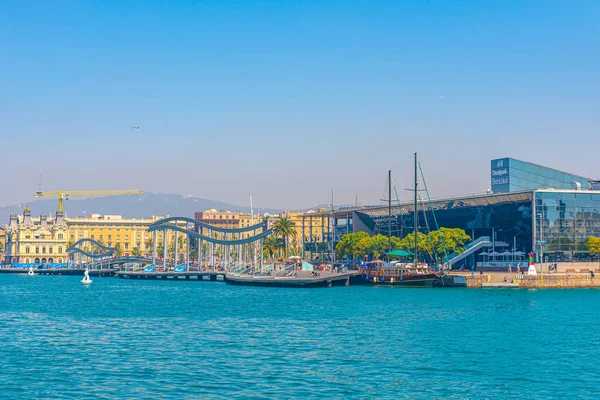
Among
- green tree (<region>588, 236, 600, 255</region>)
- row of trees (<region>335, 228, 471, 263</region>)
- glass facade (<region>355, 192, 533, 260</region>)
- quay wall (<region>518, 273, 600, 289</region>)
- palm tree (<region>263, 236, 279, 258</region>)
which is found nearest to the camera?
quay wall (<region>518, 273, 600, 289</region>)

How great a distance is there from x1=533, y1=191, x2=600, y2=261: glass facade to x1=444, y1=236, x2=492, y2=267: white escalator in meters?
11.4

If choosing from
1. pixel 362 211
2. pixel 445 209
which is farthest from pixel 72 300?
pixel 362 211

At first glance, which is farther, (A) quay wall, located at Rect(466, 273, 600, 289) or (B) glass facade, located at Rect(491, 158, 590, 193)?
(B) glass facade, located at Rect(491, 158, 590, 193)

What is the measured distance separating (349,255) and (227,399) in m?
123

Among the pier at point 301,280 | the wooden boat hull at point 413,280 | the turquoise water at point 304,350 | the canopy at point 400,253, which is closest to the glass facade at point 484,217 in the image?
the canopy at point 400,253

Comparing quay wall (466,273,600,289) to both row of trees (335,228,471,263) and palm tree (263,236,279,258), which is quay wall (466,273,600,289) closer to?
row of trees (335,228,471,263)

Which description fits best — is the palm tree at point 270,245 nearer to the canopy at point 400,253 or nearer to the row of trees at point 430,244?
the row of trees at point 430,244

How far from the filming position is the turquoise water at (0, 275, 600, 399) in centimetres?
3634

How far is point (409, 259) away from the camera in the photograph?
435 ft

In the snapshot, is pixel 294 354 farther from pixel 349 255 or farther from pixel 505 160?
pixel 349 255

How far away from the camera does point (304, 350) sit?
4619 cm

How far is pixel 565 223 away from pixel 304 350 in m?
84.8

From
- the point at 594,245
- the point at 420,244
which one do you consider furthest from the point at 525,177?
the point at 420,244

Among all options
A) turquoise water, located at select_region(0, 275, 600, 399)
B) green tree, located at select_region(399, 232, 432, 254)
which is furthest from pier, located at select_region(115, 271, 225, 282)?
turquoise water, located at select_region(0, 275, 600, 399)
